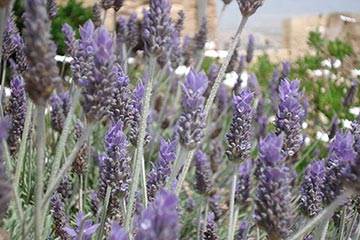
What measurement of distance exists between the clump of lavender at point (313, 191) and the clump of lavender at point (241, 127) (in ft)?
0.49

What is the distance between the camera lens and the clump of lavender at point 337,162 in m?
1.38

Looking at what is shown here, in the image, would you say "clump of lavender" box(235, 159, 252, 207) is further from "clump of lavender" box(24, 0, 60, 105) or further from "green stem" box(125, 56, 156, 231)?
"clump of lavender" box(24, 0, 60, 105)

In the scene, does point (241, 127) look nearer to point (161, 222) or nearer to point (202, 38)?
point (161, 222)

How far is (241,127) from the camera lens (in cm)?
163

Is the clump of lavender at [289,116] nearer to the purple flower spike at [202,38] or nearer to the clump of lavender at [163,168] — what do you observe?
the clump of lavender at [163,168]

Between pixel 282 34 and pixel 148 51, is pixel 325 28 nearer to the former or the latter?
pixel 282 34

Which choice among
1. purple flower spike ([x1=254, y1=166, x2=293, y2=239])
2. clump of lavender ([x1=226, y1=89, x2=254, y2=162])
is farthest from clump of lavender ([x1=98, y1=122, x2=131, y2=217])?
purple flower spike ([x1=254, y1=166, x2=293, y2=239])

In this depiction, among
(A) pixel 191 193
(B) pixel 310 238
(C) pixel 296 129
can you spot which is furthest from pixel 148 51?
(A) pixel 191 193

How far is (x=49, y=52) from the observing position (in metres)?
1.05

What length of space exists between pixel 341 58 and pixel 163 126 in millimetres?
2997

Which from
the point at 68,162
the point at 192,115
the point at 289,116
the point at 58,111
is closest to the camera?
the point at 68,162

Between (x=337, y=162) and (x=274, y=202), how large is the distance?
12.9 inches

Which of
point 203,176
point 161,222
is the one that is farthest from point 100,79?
point 203,176

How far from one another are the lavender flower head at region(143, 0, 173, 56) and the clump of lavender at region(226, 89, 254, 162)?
0.22m
